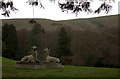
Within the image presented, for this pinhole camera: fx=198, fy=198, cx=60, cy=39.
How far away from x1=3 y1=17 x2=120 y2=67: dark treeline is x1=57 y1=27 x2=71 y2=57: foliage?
0.44 feet

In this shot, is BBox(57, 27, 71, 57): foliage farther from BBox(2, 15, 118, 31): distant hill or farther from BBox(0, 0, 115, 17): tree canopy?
→ BBox(0, 0, 115, 17): tree canopy

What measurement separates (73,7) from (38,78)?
2397 mm

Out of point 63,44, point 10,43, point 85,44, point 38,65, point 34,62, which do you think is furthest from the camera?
point 63,44

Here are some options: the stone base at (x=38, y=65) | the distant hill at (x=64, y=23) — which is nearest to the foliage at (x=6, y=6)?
the stone base at (x=38, y=65)

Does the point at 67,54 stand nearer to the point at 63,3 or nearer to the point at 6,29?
the point at 6,29

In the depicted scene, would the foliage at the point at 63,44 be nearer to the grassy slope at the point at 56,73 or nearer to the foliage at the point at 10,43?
the foliage at the point at 10,43

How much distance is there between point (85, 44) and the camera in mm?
16359

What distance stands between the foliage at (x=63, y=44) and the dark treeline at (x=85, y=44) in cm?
13

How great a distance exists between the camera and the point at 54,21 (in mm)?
16984

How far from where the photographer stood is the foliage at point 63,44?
17.1 m

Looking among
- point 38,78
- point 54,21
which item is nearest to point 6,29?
point 54,21

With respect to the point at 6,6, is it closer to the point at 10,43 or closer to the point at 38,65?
the point at 38,65

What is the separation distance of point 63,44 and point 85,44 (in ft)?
6.66

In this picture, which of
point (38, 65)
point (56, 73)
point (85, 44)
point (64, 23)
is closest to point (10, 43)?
point (64, 23)
